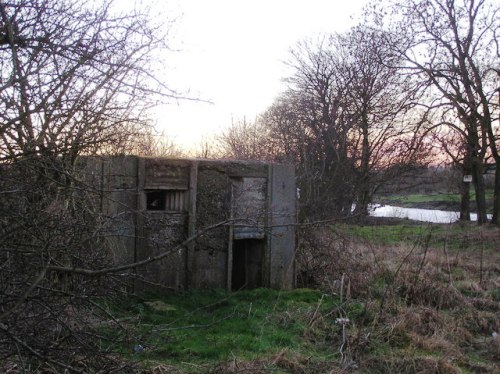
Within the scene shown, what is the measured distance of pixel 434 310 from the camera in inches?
314

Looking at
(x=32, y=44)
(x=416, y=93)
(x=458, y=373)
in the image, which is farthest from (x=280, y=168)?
(x=416, y=93)

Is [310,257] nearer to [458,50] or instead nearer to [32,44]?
[32,44]

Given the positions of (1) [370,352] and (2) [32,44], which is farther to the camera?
(1) [370,352]

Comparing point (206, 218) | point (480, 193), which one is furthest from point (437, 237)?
point (206, 218)

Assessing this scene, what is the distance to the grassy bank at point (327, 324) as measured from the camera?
5977 mm

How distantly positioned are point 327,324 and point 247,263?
2971 mm

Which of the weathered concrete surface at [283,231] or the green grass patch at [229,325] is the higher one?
the weathered concrete surface at [283,231]

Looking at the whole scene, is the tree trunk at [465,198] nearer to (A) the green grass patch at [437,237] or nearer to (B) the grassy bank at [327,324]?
(A) the green grass patch at [437,237]

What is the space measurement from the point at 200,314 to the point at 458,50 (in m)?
17.5

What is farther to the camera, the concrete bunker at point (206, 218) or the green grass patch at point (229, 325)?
the concrete bunker at point (206, 218)

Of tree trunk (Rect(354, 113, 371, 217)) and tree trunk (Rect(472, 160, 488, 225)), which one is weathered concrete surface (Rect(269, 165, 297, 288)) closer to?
tree trunk (Rect(354, 113, 371, 217))

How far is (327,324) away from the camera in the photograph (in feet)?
24.4

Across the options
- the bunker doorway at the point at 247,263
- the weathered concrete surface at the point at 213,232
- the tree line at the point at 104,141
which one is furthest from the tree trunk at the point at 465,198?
the weathered concrete surface at the point at 213,232

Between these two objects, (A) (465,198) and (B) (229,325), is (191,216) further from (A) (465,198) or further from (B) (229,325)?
(A) (465,198)
